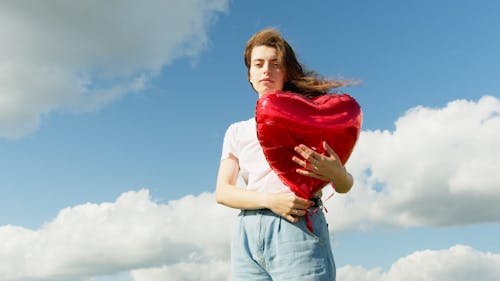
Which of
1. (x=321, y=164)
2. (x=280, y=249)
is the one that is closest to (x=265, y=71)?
(x=321, y=164)

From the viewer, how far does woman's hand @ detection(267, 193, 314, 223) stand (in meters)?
3.89

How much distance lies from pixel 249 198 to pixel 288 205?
32 centimetres

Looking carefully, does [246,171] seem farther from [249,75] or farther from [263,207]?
[249,75]

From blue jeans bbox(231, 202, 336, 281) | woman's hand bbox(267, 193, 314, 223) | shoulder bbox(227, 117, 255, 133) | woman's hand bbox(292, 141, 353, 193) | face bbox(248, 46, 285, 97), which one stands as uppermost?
face bbox(248, 46, 285, 97)

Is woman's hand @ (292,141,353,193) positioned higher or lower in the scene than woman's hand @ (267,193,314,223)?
higher

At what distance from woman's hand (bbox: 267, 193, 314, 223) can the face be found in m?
0.97

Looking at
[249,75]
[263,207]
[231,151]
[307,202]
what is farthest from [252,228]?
[249,75]

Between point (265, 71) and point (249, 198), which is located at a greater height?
point (265, 71)

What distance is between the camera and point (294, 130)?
396cm

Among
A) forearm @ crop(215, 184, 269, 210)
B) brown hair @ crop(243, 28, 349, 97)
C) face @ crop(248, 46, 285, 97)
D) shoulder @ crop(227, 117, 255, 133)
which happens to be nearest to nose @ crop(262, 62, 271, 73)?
face @ crop(248, 46, 285, 97)

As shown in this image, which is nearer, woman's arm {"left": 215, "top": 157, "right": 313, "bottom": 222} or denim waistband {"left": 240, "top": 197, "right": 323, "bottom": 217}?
woman's arm {"left": 215, "top": 157, "right": 313, "bottom": 222}

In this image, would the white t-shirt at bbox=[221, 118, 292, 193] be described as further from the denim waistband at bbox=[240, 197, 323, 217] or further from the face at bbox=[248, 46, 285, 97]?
the face at bbox=[248, 46, 285, 97]

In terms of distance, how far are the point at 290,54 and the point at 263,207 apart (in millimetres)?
1345

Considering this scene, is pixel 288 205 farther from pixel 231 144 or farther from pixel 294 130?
pixel 231 144
